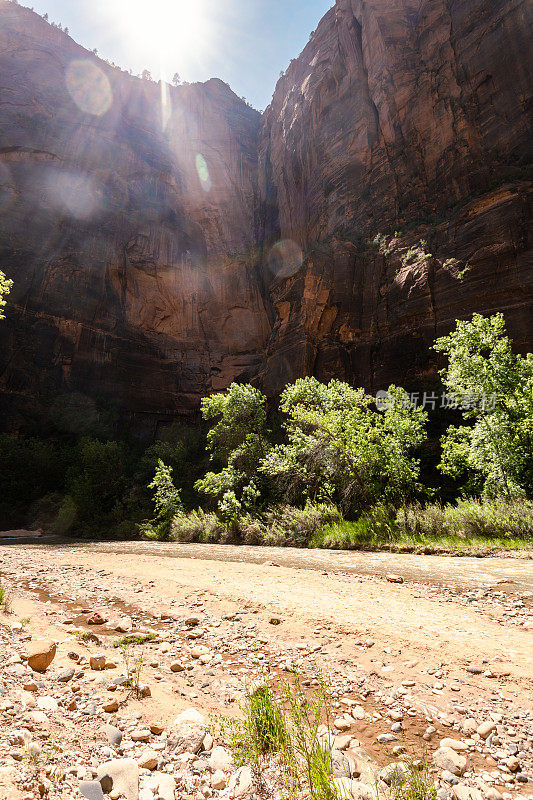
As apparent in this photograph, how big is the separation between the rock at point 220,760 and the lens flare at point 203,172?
62092mm

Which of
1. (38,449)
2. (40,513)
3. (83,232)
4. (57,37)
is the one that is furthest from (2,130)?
(40,513)

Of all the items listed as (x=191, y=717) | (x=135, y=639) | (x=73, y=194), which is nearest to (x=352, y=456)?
(x=135, y=639)

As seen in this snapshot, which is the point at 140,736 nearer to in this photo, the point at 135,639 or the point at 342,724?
the point at 342,724

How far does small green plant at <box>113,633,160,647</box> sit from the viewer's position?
4.50 m

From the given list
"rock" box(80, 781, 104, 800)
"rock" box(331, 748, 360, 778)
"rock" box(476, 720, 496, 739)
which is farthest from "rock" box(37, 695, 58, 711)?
"rock" box(476, 720, 496, 739)

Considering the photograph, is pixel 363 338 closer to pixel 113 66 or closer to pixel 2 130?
pixel 2 130

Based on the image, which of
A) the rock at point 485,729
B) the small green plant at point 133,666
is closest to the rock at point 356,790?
the rock at point 485,729

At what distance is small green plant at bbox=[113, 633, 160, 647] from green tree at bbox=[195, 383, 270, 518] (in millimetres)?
15107

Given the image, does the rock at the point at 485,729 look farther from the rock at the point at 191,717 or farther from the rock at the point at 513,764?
the rock at the point at 191,717

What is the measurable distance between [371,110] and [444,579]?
1788 inches

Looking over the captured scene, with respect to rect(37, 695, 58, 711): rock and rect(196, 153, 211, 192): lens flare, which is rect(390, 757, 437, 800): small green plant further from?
rect(196, 153, 211, 192): lens flare

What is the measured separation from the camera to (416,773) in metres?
2.20

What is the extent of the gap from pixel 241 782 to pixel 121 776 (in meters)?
0.76

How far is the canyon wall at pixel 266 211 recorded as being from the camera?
26625 mm
